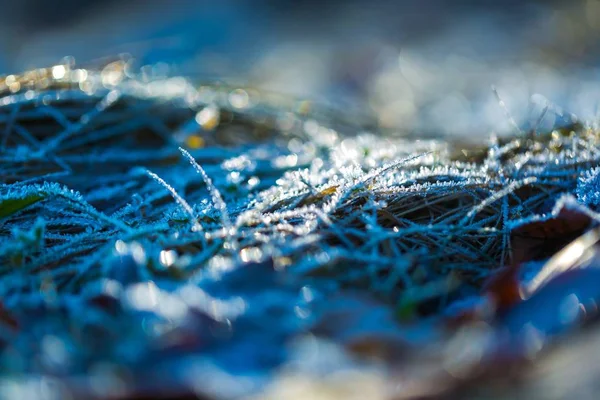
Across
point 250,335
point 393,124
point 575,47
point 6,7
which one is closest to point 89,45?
point 6,7

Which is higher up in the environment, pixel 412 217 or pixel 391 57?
pixel 391 57

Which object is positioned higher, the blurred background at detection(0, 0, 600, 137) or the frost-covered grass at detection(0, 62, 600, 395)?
the blurred background at detection(0, 0, 600, 137)

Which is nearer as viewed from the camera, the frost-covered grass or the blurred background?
the frost-covered grass

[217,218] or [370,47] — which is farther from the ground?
[370,47]

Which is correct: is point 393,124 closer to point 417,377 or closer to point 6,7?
point 417,377

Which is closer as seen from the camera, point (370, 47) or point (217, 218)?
point (217, 218)
